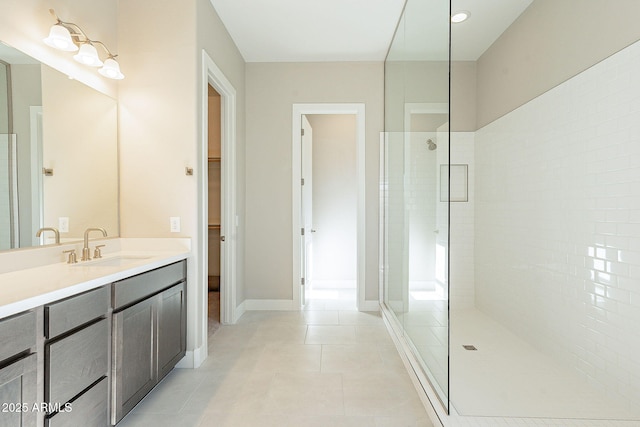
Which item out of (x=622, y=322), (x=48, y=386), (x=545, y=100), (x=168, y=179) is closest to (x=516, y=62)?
(x=545, y=100)

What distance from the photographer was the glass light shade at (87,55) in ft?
6.90

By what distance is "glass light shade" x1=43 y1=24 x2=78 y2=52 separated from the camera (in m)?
1.90

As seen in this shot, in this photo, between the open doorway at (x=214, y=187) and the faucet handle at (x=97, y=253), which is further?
the open doorway at (x=214, y=187)

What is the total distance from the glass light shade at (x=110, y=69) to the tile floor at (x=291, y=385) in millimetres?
2090

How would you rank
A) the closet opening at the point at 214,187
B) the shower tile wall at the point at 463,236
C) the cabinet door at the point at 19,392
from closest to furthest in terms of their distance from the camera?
the cabinet door at the point at 19,392
the shower tile wall at the point at 463,236
the closet opening at the point at 214,187

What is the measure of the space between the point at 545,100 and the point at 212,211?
12.8ft

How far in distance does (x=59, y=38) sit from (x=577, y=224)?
3398 mm

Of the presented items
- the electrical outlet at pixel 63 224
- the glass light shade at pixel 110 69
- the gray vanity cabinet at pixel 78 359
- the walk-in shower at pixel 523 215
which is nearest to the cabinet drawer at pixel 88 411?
the gray vanity cabinet at pixel 78 359

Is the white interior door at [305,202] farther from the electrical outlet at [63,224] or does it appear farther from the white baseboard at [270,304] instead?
the electrical outlet at [63,224]

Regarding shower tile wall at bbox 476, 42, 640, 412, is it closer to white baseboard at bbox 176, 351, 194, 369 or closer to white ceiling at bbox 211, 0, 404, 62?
white ceiling at bbox 211, 0, 404, 62

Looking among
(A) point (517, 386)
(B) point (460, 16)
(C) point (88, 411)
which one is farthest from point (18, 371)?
(B) point (460, 16)

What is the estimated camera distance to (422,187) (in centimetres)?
224

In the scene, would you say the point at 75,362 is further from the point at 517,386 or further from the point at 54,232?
the point at 517,386

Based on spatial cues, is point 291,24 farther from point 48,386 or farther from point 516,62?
point 48,386
